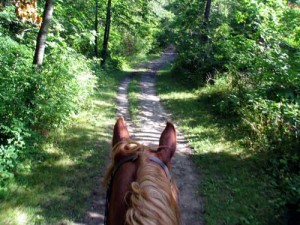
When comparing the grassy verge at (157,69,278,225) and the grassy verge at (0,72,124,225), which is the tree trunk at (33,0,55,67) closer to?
the grassy verge at (0,72,124,225)

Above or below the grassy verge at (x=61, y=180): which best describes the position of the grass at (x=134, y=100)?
above

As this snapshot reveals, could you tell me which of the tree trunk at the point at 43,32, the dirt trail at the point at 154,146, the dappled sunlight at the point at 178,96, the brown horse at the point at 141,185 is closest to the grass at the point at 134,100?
the dirt trail at the point at 154,146

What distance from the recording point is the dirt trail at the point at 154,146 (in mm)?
4910

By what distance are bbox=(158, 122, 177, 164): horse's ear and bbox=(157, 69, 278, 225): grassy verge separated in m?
3.13

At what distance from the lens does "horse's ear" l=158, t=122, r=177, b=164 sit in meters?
1.88

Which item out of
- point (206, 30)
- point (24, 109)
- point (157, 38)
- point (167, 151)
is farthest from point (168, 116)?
point (157, 38)

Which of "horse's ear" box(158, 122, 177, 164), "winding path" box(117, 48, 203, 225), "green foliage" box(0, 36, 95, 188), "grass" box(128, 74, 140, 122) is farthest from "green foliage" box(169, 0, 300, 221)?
"green foliage" box(0, 36, 95, 188)

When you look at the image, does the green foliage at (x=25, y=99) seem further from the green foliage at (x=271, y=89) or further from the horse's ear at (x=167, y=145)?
the green foliage at (x=271, y=89)

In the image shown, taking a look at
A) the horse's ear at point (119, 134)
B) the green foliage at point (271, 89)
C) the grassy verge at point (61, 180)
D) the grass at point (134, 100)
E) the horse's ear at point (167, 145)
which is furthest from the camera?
the grass at point (134, 100)

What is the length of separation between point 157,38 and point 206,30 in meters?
24.1

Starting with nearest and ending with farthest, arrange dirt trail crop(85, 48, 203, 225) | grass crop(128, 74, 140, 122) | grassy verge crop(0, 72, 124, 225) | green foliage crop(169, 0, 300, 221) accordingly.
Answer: grassy verge crop(0, 72, 124, 225)
dirt trail crop(85, 48, 203, 225)
green foliage crop(169, 0, 300, 221)
grass crop(128, 74, 140, 122)

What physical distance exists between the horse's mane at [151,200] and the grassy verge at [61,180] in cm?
340

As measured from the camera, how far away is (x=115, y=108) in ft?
34.0

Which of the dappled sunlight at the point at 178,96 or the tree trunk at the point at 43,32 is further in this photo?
the dappled sunlight at the point at 178,96
